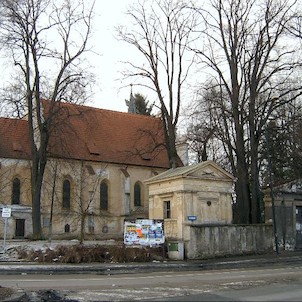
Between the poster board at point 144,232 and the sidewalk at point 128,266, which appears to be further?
the poster board at point 144,232

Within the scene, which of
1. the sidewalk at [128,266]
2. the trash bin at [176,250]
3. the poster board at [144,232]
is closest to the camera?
the sidewalk at [128,266]

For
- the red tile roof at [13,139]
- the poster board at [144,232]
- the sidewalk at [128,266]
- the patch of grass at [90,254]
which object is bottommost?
the sidewalk at [128,266]

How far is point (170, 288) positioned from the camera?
14.5m

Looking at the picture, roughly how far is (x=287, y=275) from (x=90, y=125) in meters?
35.5

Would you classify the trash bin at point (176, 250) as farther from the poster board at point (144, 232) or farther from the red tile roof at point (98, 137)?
the red tile roof at point (98, 137)

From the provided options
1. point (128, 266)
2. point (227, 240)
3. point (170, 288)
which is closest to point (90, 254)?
point (128, 266)

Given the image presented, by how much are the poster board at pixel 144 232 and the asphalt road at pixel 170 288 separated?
321 inches

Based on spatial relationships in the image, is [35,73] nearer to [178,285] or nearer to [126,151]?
[126,151]

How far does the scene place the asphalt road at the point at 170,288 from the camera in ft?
40.0

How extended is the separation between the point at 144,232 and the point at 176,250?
212 cm

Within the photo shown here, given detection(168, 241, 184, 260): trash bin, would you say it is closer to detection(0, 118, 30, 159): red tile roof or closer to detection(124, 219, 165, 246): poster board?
detection(124, 219, 165, 246): poster board

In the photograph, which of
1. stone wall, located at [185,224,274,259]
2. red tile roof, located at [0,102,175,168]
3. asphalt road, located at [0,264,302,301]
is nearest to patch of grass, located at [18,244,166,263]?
stone wall, located at [185,224,274,259]

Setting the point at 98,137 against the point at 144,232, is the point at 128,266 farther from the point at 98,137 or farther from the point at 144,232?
the point at 98,137

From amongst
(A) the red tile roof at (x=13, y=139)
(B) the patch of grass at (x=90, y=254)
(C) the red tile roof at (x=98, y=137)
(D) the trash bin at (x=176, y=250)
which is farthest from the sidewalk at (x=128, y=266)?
(A) the red tile roof at (x=13, y=139)
